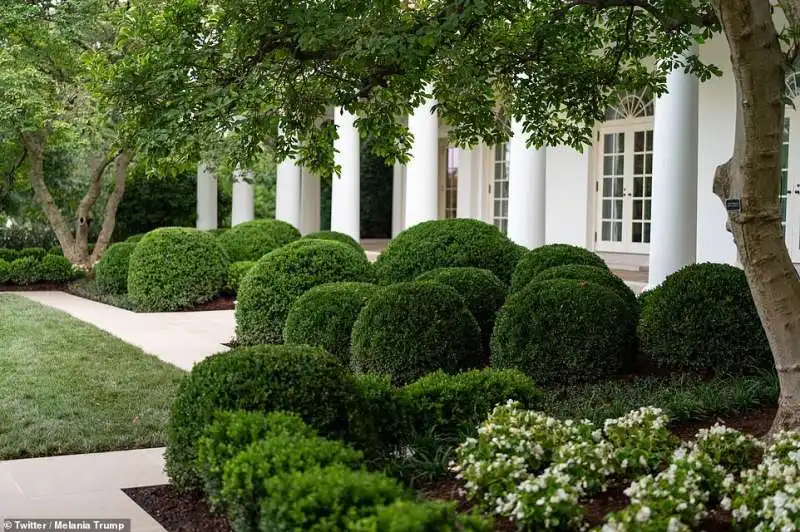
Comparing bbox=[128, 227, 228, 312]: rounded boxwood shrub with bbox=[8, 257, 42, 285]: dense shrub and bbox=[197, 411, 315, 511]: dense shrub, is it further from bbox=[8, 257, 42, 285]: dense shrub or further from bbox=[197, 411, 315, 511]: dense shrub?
bbox=[197, 411, 315, 511]: dense shrub

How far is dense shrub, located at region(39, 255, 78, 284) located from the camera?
1802 centimetres

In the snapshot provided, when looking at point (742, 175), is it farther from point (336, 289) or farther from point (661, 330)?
point (336, 289)

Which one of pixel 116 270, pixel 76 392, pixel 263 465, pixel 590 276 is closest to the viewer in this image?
pixel 263 465

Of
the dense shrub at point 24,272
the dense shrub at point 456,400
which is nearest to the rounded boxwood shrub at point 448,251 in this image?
the dense shrub at point 456,400

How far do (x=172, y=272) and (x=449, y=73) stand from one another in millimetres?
8596

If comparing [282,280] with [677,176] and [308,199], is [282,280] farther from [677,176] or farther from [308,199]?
[308,199]

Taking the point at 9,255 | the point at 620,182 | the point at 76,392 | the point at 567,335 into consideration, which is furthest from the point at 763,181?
the point at 9,255

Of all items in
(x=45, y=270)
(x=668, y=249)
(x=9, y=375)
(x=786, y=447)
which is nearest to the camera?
(x=786, y=447)

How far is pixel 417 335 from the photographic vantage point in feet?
24.8

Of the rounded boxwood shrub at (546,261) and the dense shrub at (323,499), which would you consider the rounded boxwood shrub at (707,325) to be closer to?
the rounded boxwood shrub at (546,261)

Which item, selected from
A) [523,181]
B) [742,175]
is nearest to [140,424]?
[742,175]

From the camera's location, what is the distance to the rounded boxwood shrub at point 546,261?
9.02 metres

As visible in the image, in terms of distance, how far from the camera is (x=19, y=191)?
68.2ft

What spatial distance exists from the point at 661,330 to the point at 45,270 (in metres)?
13.8
